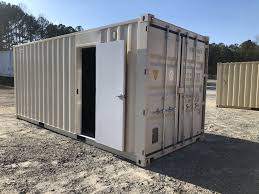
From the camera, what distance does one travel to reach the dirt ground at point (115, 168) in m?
4.09

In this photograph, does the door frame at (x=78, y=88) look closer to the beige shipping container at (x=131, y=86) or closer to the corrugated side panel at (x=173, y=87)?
the beige shipping container at (x=131, y=86)

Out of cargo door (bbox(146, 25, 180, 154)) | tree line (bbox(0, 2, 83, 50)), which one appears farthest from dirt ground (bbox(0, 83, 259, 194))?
tree line (bbox(0, 2, 83, 50))

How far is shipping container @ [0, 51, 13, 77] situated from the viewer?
29312mm

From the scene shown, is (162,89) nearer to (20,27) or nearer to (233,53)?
(20,27)

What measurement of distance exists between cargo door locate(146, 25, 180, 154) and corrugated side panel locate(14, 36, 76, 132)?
2.44m

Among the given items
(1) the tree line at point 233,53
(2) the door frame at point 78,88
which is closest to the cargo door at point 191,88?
(2) the door frame at point 78,88

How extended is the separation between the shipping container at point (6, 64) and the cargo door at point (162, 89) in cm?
2758

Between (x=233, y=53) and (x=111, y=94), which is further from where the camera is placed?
(x=233, y=53)

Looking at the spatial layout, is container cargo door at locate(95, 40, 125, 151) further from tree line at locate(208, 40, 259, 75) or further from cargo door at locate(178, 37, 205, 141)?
tree line at locate(208, 40, 259, 75)

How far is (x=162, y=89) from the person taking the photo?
539 cm

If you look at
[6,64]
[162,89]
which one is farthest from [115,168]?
[6,64]

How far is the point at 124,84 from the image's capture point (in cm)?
515

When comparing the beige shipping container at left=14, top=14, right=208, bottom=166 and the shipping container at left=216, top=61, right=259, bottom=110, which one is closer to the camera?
the beige shipping container at left=14, top=14, right=208, bottom=166

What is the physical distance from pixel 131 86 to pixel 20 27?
41.6 metres
